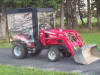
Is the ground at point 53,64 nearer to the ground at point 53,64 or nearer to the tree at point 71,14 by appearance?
the ground at point 53,64

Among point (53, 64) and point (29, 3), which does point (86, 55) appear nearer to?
point (53, 64)

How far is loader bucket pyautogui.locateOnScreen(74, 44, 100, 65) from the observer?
29.9 feet

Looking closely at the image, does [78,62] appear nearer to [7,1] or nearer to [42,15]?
[42,15]

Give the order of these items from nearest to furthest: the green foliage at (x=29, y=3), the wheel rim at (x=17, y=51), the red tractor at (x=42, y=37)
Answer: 1. the red tractor at (x=42, y=37)
2. the wheel rim at (x=17, y=51)
3. the green foliage at (x=29, y=3)

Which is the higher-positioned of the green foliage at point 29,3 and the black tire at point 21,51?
the green foliage at point 29,3

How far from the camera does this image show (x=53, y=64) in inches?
373

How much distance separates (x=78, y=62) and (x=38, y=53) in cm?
302

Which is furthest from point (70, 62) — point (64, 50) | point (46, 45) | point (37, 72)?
point (37, 72)

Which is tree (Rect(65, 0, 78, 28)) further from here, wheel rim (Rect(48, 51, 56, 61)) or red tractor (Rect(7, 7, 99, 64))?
wheel rim (Rect(48, 51, 56, 61))

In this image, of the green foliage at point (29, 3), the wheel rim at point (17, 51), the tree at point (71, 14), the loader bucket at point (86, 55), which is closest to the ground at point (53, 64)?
the loader bucket at point (86, 55)

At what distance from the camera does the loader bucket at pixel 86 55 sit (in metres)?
9.10

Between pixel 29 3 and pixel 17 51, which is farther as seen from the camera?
pixel 29 3

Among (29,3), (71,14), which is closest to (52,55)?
(29,3)

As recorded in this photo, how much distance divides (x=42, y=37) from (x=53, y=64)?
1.40 m
